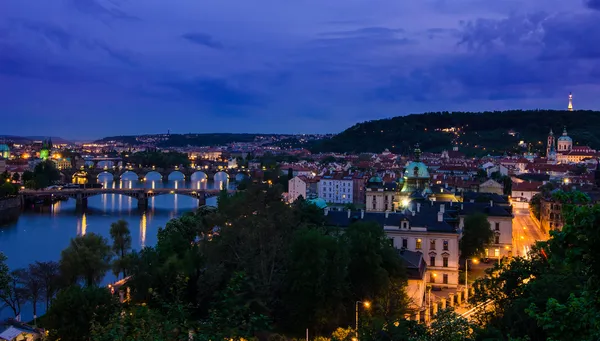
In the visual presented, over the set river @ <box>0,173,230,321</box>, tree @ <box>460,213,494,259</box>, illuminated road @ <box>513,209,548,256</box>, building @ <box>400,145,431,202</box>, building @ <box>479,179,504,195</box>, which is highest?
building @ <box>400,145,431,202</box>

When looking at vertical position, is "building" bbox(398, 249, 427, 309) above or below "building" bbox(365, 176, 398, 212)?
below

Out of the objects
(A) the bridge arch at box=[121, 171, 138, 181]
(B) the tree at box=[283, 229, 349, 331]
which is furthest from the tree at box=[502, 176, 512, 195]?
(A) the bridge arch at box=[121, 171, 138, 181]

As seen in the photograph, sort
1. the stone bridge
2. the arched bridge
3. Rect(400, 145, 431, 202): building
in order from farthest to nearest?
the stone bridge < the arched bridge < Rect(400, 145, 431, 202): building

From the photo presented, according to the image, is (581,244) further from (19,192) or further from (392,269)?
(19,192)

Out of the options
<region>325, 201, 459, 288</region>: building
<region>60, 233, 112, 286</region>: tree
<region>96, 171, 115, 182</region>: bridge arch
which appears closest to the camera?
<region>60, 233, 112, 286</region>: tree

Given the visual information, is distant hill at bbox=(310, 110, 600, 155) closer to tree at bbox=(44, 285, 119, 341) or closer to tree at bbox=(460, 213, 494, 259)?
tree at bbox=(460, 213, 494, 259)

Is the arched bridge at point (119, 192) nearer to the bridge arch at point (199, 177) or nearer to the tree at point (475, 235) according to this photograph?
the tree at point (475, 235)

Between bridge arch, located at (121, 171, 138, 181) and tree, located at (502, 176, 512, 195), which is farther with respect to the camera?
bridge arch, located at (121, 171, 138, 181)

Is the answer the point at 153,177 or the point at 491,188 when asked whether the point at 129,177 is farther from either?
the point at 491,188
